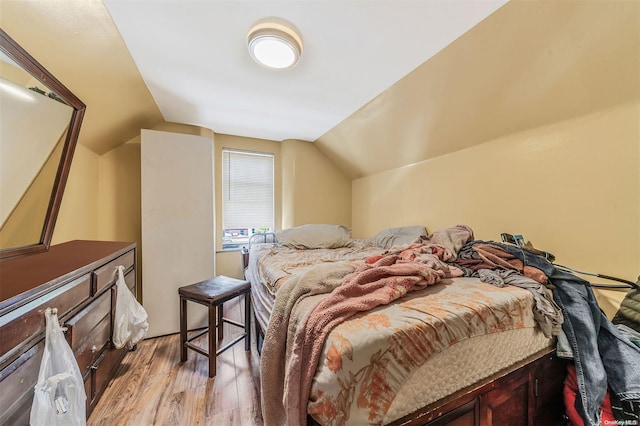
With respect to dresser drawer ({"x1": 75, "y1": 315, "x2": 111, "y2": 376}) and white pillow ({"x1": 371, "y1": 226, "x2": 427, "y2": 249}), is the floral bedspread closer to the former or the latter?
dresser drawer ({"x1": 75, "y1": 315, "x2": 111, "y2": 376})

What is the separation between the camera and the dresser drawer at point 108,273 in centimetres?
131

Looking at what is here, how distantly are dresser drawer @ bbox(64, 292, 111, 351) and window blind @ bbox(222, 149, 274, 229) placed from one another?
5.97ft

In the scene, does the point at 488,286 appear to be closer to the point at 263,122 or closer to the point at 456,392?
the point at 456,392

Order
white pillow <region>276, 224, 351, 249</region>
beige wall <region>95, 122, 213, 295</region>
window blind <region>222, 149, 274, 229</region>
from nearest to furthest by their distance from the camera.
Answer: beige wall <region>95, 122, 213, 295</region>
white pillow <region>276, 224, 351, 249</region>
window blind <region>222, 149, 274, 229</region>

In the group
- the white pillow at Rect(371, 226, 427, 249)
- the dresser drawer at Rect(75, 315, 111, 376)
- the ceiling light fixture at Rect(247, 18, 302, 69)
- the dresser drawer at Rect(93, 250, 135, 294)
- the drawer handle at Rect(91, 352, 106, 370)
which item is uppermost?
the ceiling light fixture at Rect(247, 18, 302, 69)

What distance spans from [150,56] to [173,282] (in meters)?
1.93

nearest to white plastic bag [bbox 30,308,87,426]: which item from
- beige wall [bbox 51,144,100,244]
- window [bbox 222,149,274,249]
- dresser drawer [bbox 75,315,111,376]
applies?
dresser drawer [bbox 75,315,111,376]

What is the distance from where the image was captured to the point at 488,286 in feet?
3.95

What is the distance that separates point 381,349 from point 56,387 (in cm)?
118

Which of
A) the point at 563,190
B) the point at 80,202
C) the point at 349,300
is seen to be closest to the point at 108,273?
the point at 80,202

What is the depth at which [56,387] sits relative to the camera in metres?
0.83

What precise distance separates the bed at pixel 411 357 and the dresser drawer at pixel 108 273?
1.09 m

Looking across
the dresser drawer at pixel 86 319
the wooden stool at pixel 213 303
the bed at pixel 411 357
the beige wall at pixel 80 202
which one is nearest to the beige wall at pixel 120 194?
the beige wall at pixel 80 202

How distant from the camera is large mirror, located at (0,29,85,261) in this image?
107 centimetres
